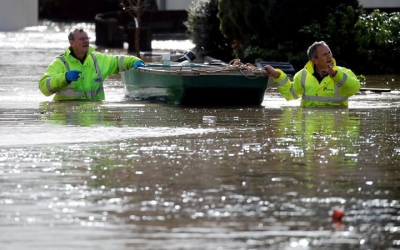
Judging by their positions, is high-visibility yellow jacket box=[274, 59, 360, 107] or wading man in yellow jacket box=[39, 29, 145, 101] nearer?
high-visibility yellow jacket box=[274, 59, 360, 107]

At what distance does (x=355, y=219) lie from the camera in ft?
26.1

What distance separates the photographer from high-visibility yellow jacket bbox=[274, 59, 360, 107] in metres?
15.2

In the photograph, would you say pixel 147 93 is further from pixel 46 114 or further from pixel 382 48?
pixel 382 48

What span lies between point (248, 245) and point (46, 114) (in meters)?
7.84

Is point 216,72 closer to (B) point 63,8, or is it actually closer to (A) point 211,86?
(A) point 211,86

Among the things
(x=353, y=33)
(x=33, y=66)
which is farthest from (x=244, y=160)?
(x=33, y=66)

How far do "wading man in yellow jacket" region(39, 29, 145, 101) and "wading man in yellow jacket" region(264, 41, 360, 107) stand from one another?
2.28m

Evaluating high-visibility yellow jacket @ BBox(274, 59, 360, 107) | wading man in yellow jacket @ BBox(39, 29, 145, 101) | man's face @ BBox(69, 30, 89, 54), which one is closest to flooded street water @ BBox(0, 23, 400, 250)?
high-visibility yellow jacket @ BBox(274, 59, 360, 107)

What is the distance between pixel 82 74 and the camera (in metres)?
16.3

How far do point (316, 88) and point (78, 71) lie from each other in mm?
2945

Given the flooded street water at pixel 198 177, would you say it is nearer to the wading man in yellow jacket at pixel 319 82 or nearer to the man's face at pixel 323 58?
the wading man in yellow jacket at pixel 319 82

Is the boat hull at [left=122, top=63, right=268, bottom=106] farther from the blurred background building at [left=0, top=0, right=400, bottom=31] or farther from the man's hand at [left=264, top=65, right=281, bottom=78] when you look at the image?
the blurred background building at [left=0, top=0, right=400, bottom=31]

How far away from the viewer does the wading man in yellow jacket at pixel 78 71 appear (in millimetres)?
15992

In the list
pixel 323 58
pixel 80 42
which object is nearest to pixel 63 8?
pixel 80 42
